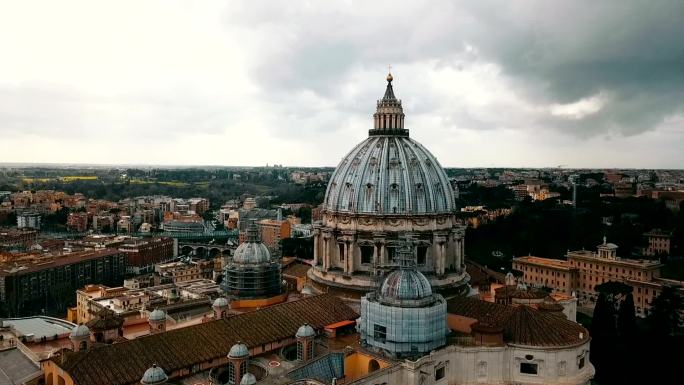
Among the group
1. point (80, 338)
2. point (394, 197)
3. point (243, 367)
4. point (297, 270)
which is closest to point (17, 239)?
point (297, 270)

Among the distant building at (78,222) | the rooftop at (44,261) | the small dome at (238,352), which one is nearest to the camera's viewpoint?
the small dome at (238,352)

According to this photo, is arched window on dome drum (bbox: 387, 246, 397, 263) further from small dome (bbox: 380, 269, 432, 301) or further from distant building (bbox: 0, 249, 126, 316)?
distant building (bbox: 0, 249, 126, 316)

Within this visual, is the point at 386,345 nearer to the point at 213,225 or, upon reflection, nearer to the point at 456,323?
the point at 456,323

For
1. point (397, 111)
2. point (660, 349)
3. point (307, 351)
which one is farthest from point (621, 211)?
point (307, 351)

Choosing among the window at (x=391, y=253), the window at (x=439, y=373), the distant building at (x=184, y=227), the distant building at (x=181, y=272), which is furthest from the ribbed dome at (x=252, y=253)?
the distant building at (x=184, y=227)

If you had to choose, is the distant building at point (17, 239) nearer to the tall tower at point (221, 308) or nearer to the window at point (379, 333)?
the tall tower at point (221, 308)

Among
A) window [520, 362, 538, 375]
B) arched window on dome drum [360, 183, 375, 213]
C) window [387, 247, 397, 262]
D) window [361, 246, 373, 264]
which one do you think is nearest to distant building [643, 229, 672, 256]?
window [387, 247, 397, 262]
